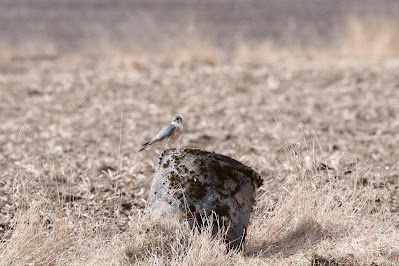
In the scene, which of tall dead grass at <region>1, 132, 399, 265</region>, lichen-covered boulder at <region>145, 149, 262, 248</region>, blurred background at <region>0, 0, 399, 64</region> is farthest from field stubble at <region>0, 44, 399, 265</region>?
blurred background at <region>0, 0, 399, 64</region>

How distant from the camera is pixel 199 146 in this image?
6.89 metres

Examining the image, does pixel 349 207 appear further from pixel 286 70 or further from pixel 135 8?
pixel 135 8

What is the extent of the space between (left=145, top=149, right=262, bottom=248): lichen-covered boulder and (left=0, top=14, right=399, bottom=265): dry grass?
0.39 feet

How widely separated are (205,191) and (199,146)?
10.5ft

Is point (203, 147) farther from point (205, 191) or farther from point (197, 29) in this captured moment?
point (197, 29)

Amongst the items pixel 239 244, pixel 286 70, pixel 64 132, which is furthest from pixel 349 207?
pixel 286 70

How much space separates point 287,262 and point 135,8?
26046 millimetres

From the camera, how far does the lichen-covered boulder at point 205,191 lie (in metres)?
3.66

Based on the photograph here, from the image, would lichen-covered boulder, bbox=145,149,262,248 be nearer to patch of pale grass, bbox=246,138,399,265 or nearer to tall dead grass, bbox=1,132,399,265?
tall dead grass, bbox=1,132,399,265

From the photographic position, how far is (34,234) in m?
3.82

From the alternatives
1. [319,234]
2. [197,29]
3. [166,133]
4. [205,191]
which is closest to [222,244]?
[205,191]

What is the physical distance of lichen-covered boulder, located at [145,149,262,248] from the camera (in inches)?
144

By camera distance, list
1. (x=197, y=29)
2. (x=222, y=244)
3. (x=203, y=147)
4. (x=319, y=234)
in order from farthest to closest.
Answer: (x=197, y=29)
(x=203, y=147)
(x=319, y=234)
(x=222, y=244)

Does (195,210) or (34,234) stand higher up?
(195,210)
